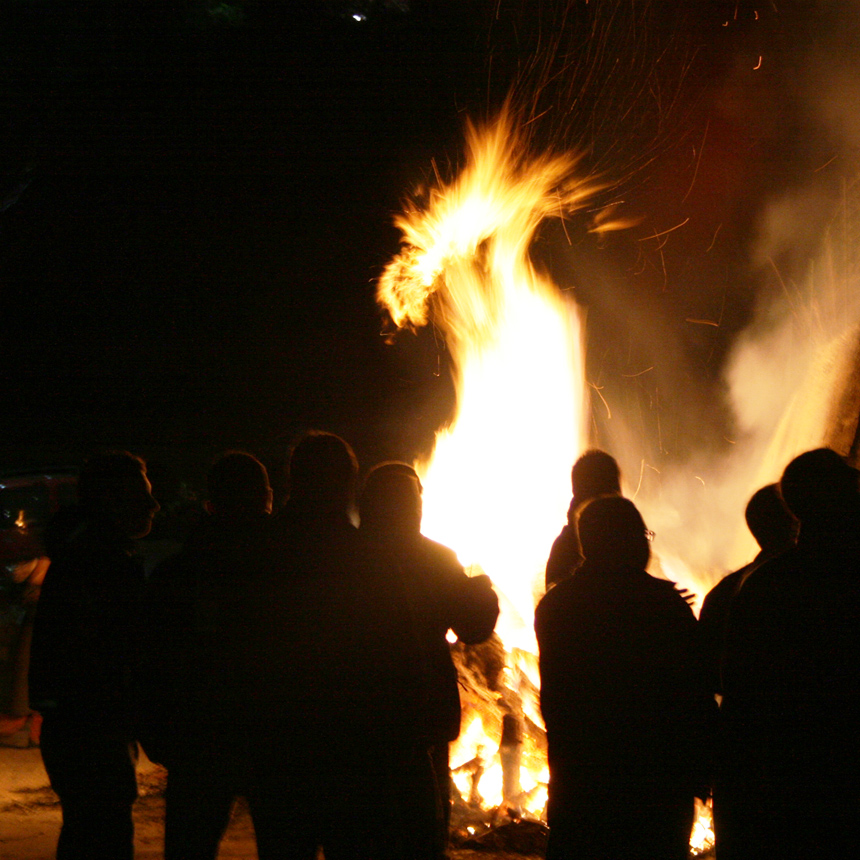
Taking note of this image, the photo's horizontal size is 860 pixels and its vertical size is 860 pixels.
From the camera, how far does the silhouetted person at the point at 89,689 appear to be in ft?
9.53

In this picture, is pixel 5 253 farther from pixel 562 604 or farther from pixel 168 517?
pixel 562 604

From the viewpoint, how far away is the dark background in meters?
7.60

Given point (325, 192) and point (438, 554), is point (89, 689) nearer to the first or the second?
point (438, 554)

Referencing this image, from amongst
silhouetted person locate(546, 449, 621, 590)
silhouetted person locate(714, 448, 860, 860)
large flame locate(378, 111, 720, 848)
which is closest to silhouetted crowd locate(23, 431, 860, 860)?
silhouetted person locate(714, 448, 860, 860)

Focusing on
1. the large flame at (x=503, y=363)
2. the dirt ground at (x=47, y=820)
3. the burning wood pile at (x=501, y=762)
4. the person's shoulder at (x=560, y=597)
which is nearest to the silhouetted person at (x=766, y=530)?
the person's shoulder at (x=560, y=597)

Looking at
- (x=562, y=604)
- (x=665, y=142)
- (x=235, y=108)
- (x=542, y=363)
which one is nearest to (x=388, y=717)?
(x=562, y=604)

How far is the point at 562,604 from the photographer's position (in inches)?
106

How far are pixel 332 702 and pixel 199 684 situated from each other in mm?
588

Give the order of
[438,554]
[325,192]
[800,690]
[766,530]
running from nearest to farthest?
[800,690], [438,554], [766,530], [325,192]

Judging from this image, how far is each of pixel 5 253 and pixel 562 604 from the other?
18149mm

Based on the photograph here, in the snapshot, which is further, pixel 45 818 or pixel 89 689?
pixel 45 818

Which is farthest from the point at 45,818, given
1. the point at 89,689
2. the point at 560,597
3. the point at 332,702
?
the point at 560,597

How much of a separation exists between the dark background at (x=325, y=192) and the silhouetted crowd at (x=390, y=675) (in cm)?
551

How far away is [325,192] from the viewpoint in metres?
18.0
